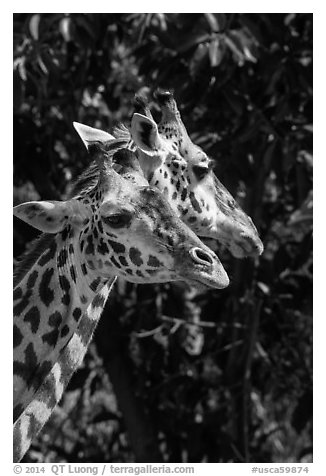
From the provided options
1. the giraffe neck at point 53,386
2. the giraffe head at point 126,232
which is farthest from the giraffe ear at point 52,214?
the giraffe neck at point 53,386

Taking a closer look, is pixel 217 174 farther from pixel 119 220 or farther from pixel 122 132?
pixel 119 220

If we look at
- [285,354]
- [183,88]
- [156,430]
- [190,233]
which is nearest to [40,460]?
[156,430]

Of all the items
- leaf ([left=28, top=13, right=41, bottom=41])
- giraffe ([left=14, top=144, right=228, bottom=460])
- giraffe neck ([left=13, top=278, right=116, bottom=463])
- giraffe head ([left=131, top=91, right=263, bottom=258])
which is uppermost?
leaf ([left=28, top=13, right=41, bottom=41])

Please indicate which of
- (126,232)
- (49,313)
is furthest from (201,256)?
(49,313)

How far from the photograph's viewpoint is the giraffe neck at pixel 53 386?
11.3 ft

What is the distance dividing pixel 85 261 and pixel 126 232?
0.23 meters

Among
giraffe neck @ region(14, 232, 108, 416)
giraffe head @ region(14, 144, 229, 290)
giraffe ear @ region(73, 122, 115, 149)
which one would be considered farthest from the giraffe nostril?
giraffe ear @ region(73, 122, 115, 149)

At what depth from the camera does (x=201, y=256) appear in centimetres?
326

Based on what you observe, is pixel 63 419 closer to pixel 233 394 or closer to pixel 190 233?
pixel 233 394

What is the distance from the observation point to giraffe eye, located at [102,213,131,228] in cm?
334

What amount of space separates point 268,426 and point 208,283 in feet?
20.4

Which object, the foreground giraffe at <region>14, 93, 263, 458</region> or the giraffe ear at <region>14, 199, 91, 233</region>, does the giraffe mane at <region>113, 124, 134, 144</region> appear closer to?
the foreground giraffe at <region>14, 93, 263, 458</region>

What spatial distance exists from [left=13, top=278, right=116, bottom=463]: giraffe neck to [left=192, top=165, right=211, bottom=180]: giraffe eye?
65 centimetres

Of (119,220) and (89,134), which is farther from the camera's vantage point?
(89,134)
